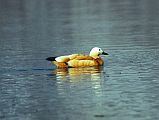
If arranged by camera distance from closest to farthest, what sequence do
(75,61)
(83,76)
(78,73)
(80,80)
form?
(80,80) → (83,76) → (78,73) → (75,61)

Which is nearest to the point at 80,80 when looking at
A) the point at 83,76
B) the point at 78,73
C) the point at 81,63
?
the point at 83,76

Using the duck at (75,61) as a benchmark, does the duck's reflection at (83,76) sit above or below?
below

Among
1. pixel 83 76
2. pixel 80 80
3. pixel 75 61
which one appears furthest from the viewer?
pixel 75 61

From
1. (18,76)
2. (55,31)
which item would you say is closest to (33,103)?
(18,76)

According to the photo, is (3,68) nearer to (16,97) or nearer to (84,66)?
(84,66)

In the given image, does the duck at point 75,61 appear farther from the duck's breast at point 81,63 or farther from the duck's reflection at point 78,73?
the duck's reflection at point 78,73

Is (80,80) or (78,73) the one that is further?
(78,73)

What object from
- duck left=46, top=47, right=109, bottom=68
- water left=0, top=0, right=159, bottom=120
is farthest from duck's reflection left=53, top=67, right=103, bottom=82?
duck left=46, top=47, right=109, bottom=68

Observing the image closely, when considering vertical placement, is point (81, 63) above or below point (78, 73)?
above

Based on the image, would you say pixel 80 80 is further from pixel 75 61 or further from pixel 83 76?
pixel 75 61

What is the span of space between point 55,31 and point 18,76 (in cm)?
2226

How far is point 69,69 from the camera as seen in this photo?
93.9 ft

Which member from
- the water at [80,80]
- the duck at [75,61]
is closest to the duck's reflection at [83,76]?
the water at [80,80]

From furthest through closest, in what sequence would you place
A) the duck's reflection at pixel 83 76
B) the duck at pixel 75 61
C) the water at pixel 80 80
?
the duck at pixel 75 61 < the duck's reflection at pixel 83 76 < the water at pixel 80 80
